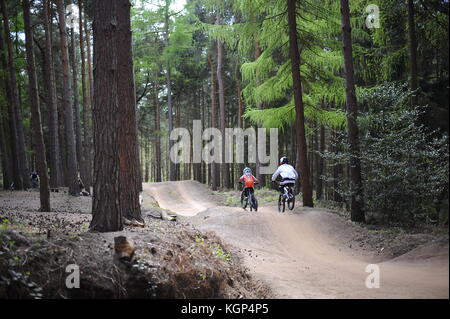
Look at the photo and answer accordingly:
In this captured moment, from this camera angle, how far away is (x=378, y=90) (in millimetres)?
11430

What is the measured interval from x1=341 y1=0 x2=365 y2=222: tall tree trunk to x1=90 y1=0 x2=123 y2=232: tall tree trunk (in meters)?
7.62

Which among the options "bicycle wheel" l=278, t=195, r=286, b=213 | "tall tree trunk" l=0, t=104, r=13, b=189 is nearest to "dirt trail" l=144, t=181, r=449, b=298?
"bicycle wheel" l=278, t=195, r=286, b=213

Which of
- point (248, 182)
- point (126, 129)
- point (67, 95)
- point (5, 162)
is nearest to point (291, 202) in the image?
point (248, 182)

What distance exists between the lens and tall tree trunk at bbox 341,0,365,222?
11.5 meters

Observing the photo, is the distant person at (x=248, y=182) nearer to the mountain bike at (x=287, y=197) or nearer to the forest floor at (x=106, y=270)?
the mountain bike at (x=287, y=197)

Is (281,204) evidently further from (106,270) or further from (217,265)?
(106,270)

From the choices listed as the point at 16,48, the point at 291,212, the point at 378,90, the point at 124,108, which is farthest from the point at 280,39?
the point at 16,48

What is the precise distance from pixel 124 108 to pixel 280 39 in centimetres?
955

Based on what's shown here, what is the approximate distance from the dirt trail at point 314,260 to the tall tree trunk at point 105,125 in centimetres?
317

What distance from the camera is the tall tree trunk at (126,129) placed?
27.7ft

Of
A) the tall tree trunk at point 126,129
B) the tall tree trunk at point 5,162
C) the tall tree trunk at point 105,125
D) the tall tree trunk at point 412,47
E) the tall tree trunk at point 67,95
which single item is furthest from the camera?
the tall tree trunk at point 5,162

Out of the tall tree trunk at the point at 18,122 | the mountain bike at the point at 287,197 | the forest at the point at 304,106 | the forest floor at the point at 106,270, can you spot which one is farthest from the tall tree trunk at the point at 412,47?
the tall tree trunk at the point at 18,122

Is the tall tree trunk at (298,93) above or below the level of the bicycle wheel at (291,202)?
above

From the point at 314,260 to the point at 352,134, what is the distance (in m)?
5.46
